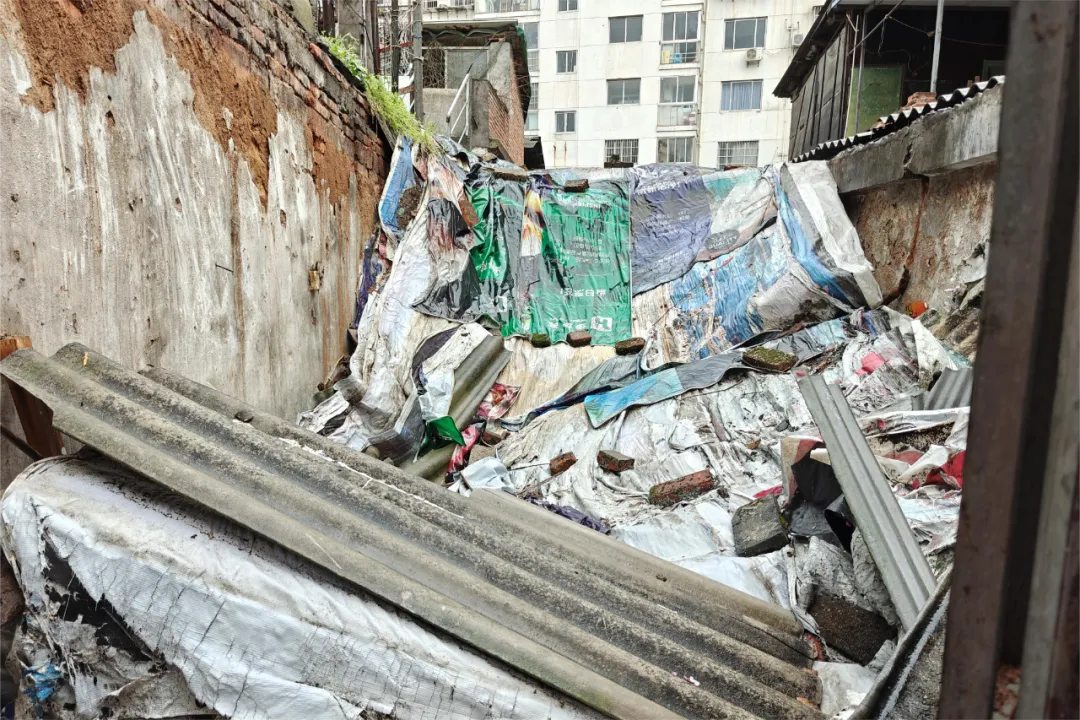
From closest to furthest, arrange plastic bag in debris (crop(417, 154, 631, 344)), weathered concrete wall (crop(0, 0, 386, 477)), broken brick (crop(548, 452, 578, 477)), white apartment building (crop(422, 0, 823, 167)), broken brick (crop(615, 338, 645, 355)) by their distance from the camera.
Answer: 1. weathered concrete wall (crop(0, 0, 386, 477))
2. broken brick (crop(548, 452, 578, 477))
3. broken brick (crop(615, 338, 645, 355))
4. plastic bag in debris (crop(417, 154, 631, 344))
5. white apartment building (crop(422, 0, 823, 167))

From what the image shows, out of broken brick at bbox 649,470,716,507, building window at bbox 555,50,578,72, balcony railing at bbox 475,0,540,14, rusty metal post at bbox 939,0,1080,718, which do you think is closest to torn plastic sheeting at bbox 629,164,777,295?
broken brick at bbox 649,470,716,507

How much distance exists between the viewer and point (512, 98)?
37.8ft

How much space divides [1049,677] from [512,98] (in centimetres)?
1206

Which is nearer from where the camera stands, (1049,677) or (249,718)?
(1049,677)

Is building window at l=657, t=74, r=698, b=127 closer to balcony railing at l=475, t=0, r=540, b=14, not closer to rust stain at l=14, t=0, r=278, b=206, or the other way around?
balcony railing at l=475, t=0, r=540, b=14

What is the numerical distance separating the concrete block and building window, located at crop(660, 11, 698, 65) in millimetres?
21863

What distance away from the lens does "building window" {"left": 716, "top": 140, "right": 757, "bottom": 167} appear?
2083 cm

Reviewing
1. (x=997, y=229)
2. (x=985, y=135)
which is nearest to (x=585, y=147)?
(x=985, y=135)

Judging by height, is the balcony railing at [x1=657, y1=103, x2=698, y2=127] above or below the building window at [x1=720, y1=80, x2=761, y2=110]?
below

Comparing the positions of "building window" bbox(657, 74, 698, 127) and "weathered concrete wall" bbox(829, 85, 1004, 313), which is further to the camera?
"building window" bbox(657, 74, 698, 127)

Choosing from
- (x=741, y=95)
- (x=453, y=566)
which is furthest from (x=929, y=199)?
(x=741, y=95)

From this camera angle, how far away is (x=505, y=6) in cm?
2231

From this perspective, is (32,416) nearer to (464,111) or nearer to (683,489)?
(683,489)

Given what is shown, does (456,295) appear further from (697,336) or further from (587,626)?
(587,626)
